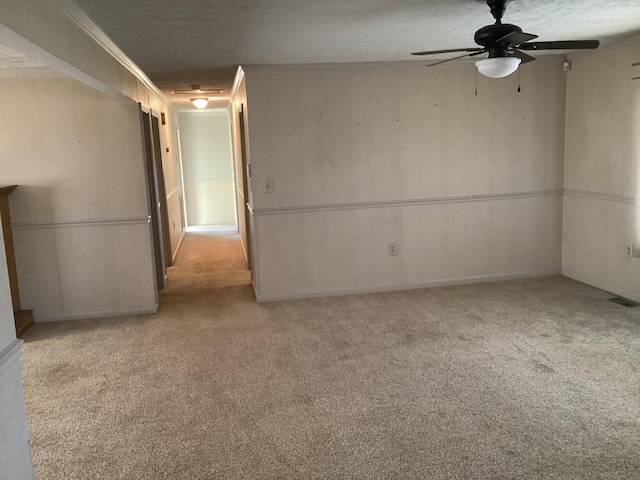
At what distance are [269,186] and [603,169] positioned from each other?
3087 millimetres

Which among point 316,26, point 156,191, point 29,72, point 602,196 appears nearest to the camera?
point 316,26

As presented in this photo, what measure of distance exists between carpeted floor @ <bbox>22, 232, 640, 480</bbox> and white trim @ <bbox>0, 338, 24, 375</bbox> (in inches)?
35.8

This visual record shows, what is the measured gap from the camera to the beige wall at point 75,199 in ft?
14.1

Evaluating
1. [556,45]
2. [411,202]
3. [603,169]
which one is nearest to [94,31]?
[556,45]

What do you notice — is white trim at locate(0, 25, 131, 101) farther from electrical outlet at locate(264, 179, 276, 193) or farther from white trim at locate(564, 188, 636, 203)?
white trim at locate(564, 188, 636, 203)

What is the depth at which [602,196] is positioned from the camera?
475cm

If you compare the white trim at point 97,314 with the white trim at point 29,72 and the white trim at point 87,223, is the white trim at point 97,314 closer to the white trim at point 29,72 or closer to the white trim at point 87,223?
the white trim at point 87,223

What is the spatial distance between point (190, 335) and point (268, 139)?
1871 mm

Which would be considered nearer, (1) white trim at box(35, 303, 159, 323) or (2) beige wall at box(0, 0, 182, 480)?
(2) beige wall at box(0, 0, 182, 480)

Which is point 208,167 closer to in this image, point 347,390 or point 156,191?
point 156,191

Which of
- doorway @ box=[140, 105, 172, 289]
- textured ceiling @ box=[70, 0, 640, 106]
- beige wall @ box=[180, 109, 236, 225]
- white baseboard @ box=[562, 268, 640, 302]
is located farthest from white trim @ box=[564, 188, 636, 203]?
beige wall @ box=[180, 109, 236, 225]

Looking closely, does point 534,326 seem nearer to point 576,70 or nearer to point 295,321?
point 295,321

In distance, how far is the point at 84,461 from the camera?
8.00 ft

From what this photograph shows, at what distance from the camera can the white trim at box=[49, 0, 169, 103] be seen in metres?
2.53
